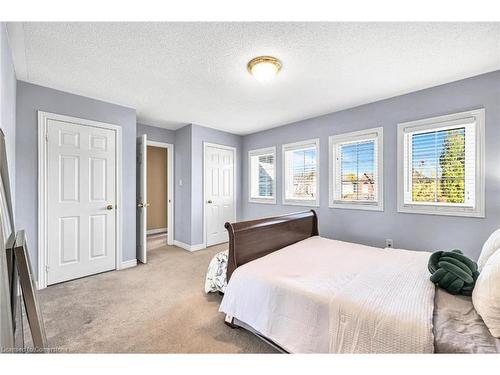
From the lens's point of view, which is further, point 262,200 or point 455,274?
point 262,200

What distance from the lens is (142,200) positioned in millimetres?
3436

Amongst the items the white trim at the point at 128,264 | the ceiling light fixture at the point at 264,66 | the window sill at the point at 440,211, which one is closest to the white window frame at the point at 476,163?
the window sill at the point at 440,211

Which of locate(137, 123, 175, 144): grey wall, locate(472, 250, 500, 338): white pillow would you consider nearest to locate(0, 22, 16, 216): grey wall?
locate(137, 123, 175, 144): grey wall

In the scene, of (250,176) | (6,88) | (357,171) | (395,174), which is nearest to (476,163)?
(395,174)

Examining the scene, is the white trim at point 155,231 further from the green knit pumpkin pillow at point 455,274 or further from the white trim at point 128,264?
the green knit pumpkin pillow at point 455,274

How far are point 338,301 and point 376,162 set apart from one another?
244 cm

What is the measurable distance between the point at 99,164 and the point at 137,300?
1.81 meters

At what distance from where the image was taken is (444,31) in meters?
1.70

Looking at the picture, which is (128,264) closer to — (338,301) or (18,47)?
(18,47)

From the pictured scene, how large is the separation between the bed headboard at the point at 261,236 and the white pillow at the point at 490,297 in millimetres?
1424

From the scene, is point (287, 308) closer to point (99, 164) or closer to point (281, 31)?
point (281, 31)

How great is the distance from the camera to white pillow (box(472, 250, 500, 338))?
102 centimetres

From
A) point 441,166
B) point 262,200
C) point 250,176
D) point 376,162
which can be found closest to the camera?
point 441,166

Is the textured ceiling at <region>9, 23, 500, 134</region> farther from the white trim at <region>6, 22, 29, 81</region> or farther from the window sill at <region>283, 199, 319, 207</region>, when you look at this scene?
the window sill at <region>283, 199, 319, 207</region>
